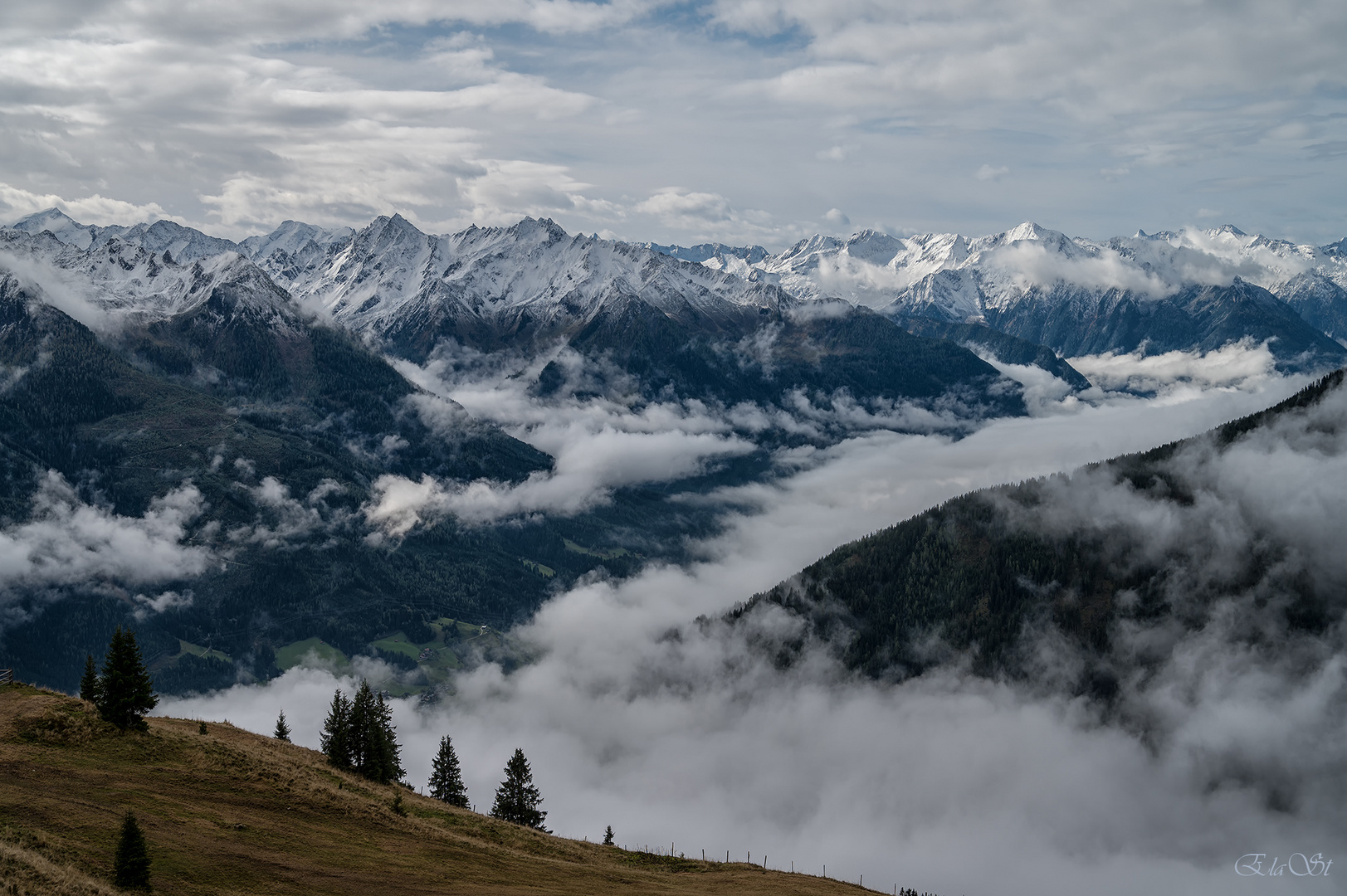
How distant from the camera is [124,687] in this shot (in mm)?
78188

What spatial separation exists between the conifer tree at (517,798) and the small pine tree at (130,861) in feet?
211

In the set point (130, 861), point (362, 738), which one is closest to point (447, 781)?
point (362, 738)

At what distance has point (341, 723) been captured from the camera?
96.6m

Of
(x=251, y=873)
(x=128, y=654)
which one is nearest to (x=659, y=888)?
(x=251, y=873)

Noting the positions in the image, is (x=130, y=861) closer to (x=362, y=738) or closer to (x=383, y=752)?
(x=362, y=738)

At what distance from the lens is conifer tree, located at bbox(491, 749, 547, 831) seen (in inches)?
4459

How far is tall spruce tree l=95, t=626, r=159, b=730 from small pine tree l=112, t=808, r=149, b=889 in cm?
2946

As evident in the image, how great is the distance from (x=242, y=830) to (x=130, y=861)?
14.5 metres

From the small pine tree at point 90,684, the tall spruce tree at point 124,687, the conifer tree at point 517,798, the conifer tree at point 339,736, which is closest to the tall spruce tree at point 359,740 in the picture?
the conifer tree at point 339,736

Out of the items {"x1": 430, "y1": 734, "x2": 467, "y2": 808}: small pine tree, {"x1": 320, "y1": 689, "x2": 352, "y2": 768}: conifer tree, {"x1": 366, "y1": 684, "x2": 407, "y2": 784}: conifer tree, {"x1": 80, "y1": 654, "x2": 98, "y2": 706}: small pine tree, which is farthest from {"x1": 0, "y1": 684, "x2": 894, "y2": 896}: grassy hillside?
{"x1": 430, "y1": 734, "x2": 467, "y2": 808}: small pine tree

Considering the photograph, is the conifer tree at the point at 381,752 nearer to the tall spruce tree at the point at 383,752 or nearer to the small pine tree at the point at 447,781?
the tall spruce tree at the point at 383,752

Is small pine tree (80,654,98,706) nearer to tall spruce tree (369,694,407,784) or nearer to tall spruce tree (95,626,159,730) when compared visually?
tall spruce tree (95,626,159,730)

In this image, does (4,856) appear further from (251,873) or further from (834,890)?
(834,890)

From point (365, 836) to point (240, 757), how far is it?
1666 cm
